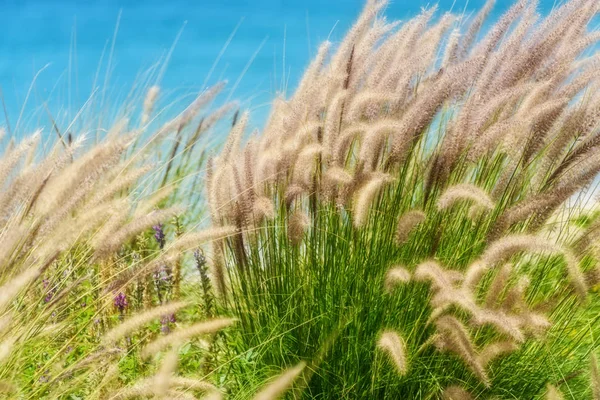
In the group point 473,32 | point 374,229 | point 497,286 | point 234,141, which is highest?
point 473,32

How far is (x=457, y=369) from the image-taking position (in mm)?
2691

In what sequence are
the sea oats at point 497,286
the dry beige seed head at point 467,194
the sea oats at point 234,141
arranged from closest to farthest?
the dry beige seed head at point 467,194 < the sea oats at point 497,286 < the sea oats at point 234,141

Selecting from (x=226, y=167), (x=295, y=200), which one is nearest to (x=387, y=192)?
(x=295, y=200)

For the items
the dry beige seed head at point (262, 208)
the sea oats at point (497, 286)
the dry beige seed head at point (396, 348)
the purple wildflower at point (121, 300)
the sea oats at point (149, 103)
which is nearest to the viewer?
the dry beige seed head at point (396, 348)

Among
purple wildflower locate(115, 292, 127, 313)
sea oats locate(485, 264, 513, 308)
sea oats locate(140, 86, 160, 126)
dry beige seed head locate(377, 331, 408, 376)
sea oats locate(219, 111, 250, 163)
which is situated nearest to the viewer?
dry beige seed head locate(377, 331, 408, 376)

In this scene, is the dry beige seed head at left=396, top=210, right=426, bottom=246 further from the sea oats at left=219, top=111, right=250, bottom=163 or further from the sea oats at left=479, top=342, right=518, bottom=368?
the sea oats at left=219, top=111, right=250, bottom=163

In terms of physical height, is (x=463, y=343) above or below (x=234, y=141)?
below

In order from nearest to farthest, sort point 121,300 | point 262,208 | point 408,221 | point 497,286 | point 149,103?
1. point 497,286
2. point 408,221
3. point 262,208
4. point 121,300
5. point 149,103

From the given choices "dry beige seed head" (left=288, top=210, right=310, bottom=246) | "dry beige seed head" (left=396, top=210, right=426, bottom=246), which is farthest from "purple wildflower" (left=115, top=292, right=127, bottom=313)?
"dry beige seed head" (left=396, top=210, right=426, bottom=246)

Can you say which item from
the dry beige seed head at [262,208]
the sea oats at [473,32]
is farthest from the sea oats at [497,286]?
the sea oats at [473,32]

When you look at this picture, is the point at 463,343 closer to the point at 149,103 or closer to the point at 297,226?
the point at 297,226

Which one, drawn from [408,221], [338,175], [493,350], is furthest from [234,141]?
[493,350]

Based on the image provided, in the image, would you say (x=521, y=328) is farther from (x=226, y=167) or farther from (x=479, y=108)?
(x=226, y=167)

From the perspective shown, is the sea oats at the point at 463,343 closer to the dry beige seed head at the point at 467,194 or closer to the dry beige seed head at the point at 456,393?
the dry beige seed head at the point at 456,393
